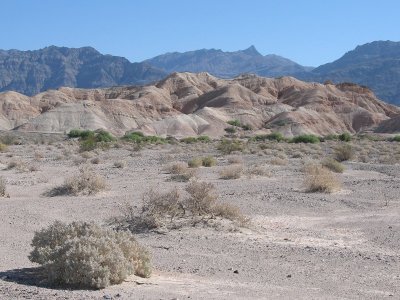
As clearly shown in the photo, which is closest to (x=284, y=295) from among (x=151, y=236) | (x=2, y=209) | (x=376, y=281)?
(x=376, y=281)

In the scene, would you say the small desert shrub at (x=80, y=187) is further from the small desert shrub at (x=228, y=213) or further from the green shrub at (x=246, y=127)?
the green shrub at (x=246, y=127)

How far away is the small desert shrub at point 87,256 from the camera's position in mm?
9320

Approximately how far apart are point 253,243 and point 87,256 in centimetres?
538

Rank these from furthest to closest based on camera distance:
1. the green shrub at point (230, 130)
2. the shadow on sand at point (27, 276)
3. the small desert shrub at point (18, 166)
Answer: the green shrub at point (230, 130) < the small desert shrub at point (18, 166) < the shadow on sand at point (27, 276)

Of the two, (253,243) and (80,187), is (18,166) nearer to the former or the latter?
(80,187)

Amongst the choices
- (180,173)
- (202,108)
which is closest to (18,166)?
(180,173)

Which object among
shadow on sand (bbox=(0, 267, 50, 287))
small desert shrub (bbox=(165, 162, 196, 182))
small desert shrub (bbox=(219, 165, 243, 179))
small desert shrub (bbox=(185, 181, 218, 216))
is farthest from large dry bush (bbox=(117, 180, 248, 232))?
small desert shrub (bbox=(219, 165, 243, 179))

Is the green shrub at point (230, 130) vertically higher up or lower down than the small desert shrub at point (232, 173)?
lower down

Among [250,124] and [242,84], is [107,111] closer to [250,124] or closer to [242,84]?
[250,124]

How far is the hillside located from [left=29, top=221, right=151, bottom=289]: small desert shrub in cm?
9198

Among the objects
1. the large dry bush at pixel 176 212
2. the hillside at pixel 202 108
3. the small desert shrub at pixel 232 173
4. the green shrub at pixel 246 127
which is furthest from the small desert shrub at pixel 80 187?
the green shrub at pixel 246 127

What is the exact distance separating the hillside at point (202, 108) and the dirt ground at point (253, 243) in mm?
79488

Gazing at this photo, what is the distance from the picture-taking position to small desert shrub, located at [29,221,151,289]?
9320mm

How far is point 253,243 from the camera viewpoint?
14102 mm
